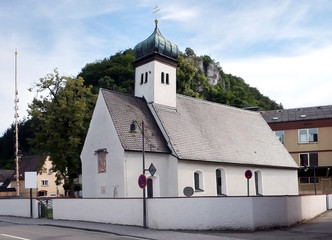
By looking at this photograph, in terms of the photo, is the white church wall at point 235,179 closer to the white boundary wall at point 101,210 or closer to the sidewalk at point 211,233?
the white boundary wall at point 101,210

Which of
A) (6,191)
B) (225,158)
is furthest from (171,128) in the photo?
(6,191)

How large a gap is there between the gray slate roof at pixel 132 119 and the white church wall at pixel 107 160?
473 mm

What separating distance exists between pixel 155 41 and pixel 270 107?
8440 cm

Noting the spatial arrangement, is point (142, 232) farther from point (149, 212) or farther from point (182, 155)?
point (182, 155)

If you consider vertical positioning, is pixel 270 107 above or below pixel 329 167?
above

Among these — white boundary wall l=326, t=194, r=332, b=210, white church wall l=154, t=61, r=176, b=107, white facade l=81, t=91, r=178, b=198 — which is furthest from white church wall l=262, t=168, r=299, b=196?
white facade l=81, t=91, r=178, b=198

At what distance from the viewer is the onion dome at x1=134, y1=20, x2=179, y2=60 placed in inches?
1358

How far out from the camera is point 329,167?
51.3 meters

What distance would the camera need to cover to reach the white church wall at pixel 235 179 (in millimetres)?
30531

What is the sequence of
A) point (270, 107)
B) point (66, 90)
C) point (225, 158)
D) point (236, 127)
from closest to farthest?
point (225, 158) → point (66, 90) → point (236, 127) → point (270, 107)

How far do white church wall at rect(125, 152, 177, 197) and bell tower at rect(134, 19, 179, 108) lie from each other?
576 cm

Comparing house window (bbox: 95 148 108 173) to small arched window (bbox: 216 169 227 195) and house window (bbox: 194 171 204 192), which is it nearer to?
house window (bbox: 194 171 204 192)

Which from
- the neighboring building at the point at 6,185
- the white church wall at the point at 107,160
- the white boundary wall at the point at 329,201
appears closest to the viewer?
the white church wall at the point at 107,160

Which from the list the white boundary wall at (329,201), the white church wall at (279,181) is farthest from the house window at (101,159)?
the white boundary wall at (329,201)
